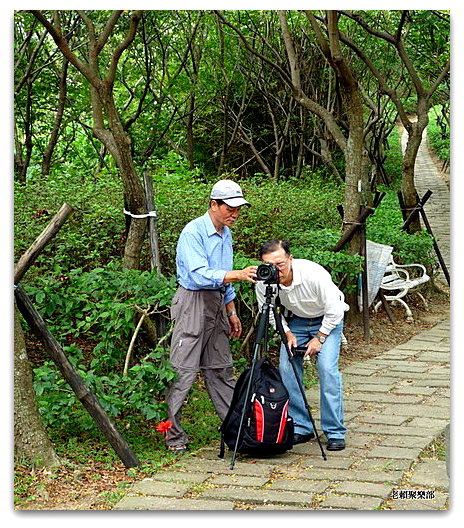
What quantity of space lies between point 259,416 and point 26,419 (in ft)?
3.72

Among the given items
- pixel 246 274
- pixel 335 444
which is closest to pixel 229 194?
pixel 246 274

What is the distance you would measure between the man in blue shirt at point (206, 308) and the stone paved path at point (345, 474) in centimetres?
33

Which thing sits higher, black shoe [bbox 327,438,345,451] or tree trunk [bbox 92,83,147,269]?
tree trunk [bbox 92,83,147,269]

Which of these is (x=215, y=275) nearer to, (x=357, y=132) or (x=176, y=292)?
(x=176, y=292)

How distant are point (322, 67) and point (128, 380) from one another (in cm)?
1064

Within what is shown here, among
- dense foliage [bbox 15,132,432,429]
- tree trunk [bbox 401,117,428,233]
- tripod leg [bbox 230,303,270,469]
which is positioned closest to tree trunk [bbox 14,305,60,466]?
dense foliage [bbox 15,132,432,429]

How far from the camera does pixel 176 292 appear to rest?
4699 millimetres

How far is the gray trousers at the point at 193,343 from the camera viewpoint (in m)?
4.61

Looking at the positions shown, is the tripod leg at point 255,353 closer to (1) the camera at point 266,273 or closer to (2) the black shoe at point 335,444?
(1) the camera at point 266,273

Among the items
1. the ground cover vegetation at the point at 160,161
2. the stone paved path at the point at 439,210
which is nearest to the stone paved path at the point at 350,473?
the ground cover vegetation at the point at 160,161

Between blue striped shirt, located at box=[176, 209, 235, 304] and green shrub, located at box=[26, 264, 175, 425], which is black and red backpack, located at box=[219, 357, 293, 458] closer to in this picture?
green shrub, located at box=[26, 264, 175, 425]

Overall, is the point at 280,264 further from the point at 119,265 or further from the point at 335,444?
the point at 119,265

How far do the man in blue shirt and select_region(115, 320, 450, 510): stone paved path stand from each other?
1.08 feet

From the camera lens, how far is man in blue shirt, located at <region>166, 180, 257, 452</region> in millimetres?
4465
